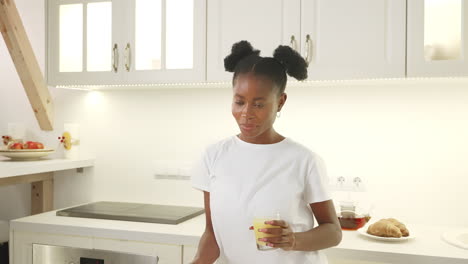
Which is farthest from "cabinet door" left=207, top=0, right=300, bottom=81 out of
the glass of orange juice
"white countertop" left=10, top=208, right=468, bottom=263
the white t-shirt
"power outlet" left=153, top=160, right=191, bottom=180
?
the glass of orange juice

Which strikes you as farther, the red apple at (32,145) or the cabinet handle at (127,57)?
the red apple at (32,145)

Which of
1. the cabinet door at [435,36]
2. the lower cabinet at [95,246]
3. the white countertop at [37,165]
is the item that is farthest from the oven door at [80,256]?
the cabinet door at [435,36]

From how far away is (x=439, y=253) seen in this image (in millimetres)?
1742

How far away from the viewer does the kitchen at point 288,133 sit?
223cm

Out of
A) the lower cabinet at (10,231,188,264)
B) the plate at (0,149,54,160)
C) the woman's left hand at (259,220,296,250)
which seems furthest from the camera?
the plate at (0,149,54,160)

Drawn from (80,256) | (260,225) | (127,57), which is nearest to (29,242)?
(80,256)

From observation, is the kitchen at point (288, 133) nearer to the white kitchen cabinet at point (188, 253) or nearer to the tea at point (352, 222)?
the tea at point (352, 222)

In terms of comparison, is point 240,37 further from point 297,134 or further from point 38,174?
point 38,174

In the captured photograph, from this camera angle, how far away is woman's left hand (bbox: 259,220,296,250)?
3.90 feet

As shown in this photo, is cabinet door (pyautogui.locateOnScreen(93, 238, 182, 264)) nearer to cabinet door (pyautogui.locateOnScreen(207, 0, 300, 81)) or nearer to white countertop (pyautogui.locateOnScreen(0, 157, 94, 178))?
white countertop (pyautogui.locateOnScreen(0, 157, 94, 178))

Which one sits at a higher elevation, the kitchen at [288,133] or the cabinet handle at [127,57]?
the cabinet handle at [127,57]

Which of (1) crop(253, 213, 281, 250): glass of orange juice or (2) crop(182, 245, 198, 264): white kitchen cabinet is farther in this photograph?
(2) crop(182, 245, 198, 264): white kitchen cabinet

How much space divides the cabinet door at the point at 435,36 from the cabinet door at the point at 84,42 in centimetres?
137

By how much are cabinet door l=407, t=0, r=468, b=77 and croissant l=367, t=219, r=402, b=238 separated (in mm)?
617
